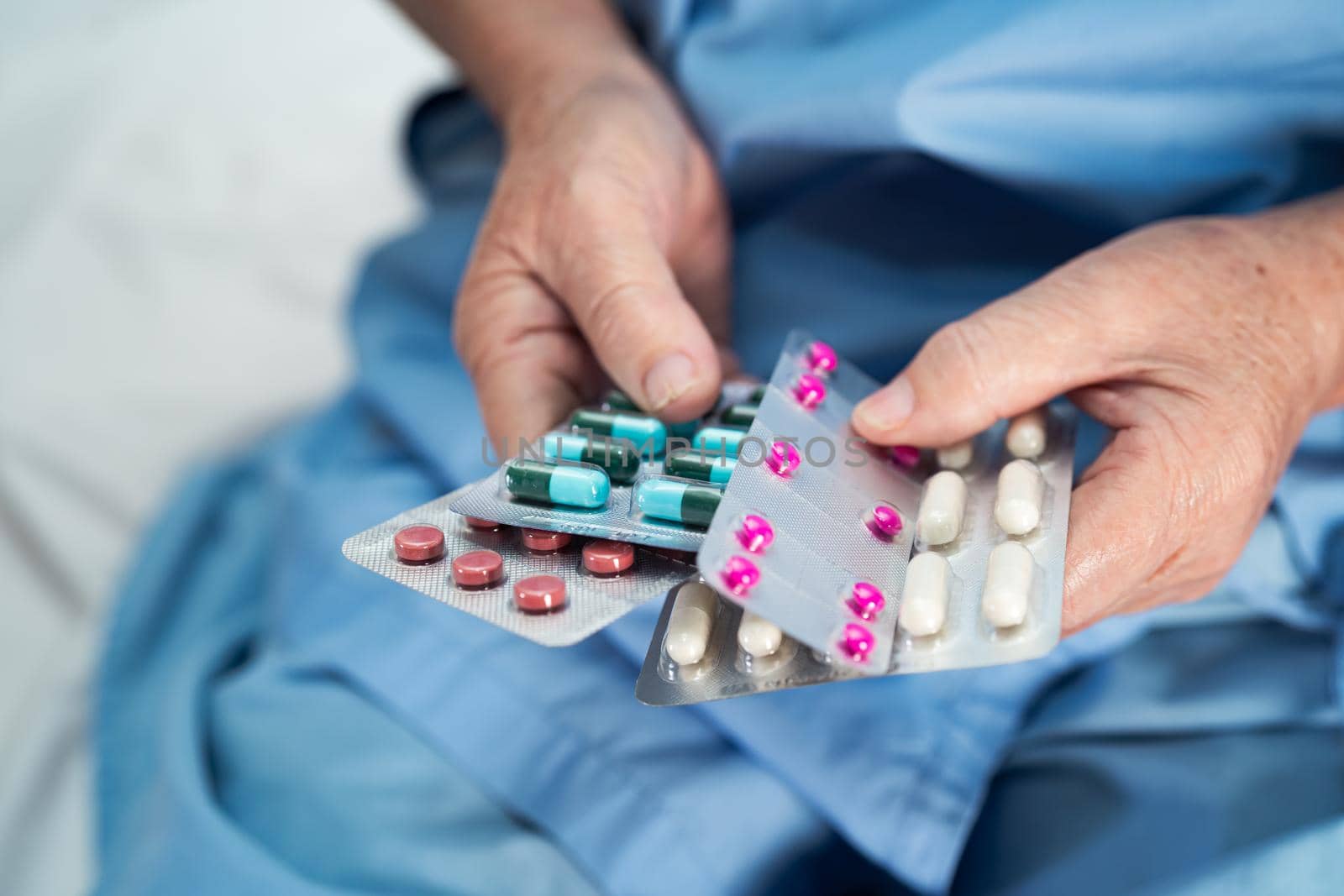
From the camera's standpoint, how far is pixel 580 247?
2.02 ft

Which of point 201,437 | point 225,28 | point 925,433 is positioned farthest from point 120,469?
point 925,433

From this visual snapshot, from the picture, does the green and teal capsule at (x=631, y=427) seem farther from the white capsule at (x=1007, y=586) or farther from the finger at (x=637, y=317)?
the white capsule at (x=1007, y=586)

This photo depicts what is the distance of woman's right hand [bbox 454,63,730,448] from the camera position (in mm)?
576

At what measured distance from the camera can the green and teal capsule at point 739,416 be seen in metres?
0.58

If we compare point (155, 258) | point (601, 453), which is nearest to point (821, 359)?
point (601, 453)

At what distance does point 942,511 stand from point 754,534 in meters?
0.10

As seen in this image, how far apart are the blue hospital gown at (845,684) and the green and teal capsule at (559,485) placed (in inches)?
5.1

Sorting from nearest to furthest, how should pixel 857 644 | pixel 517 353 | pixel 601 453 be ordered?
pixel 857 644 → pixel 601 453 → pixel 517 353

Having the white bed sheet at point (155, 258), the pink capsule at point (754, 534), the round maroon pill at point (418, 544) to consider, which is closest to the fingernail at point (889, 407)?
the pink capsule at point (754, 534)

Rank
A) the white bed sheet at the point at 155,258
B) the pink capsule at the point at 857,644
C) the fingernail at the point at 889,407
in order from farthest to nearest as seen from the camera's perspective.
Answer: the white bed sheet at the point at 155,258 < the fingernail at the point at 889,407 < the pink capsule at the point at 857,644

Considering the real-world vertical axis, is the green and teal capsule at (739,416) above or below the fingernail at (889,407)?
below

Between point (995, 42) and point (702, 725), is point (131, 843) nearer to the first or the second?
point (702, 725)

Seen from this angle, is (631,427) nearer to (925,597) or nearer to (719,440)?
(719,440)

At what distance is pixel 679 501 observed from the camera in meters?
0.49
